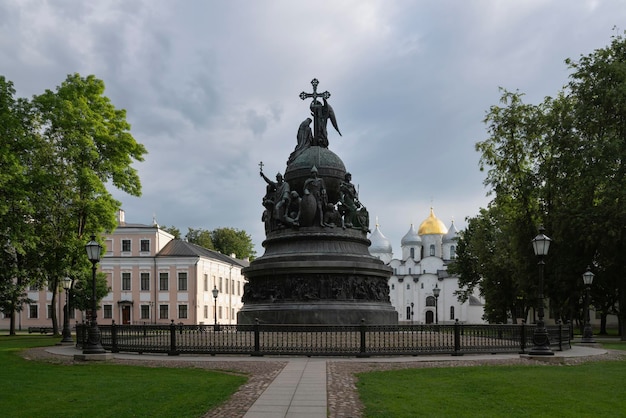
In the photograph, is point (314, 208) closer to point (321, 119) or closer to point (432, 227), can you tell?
point (321, 119)

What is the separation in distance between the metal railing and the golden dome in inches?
4153

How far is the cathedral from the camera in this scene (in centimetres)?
10806

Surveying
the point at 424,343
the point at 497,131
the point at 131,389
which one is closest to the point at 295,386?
the point at 131,389

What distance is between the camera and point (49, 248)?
36.2 meters

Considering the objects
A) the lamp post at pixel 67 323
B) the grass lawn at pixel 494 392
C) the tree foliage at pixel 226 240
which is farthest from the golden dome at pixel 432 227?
the grass lawn at pixel 494 392

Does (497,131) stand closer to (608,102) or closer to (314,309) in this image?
(608,102)

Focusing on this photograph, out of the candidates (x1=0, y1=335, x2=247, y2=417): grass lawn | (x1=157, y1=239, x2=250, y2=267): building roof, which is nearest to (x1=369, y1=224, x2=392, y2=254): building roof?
(x1=157, y1=239, x2=250, y2=267): building roof

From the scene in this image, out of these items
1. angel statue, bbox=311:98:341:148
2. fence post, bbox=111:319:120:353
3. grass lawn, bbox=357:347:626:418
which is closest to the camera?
grass lawn, bbox=357:347:626:418

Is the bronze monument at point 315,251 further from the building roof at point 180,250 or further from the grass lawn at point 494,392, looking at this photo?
the building roof at point 180,250

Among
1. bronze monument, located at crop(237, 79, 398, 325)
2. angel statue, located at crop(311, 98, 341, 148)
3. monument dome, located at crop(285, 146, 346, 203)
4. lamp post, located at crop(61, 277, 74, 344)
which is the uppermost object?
angel statue, located at crop(311, 98, 341, 148)

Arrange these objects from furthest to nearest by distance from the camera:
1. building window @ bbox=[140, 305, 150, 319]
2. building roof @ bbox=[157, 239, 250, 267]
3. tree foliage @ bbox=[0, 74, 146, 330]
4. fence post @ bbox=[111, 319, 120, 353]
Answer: building roof @ bbox=[157, 239, 250, 267] < building window @ bbox=[140, 305, 150, 319] < tree foliage @ bbox=[0, 74, 146, 330] < fence post @ bbox=[111, 319, 120, 353]

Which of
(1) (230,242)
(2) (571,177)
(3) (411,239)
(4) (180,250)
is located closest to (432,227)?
(3) (411,239)

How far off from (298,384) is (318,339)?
8624 millimetres

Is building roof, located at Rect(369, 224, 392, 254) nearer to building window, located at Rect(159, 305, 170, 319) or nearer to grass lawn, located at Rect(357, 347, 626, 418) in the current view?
building window, located at Rect(159, 305, 170, 319)
